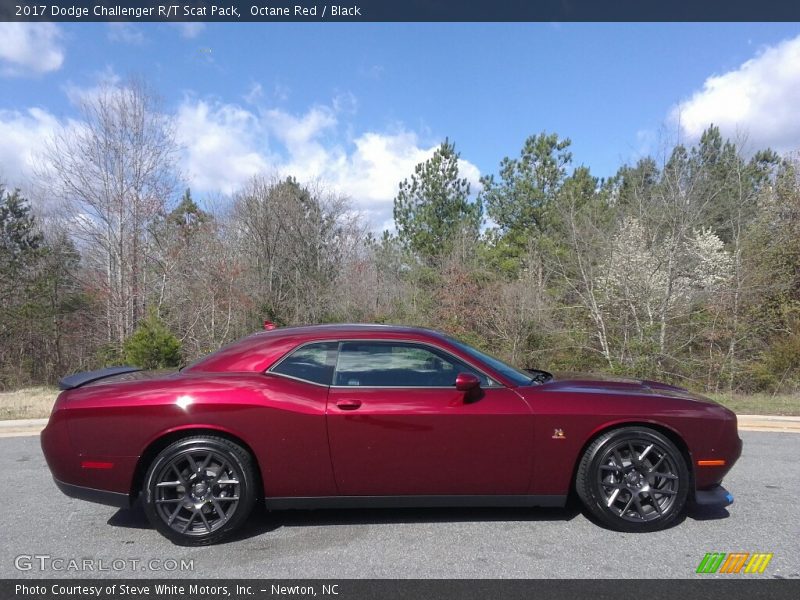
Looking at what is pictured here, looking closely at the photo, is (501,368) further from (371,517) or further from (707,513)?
(707,513)

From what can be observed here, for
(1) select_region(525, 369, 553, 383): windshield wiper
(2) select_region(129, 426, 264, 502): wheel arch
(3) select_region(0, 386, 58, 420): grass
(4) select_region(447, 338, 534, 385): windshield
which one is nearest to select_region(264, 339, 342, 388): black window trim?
(2) select_region(129, 426, 264, 502): wheel arch

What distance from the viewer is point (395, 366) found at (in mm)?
4020

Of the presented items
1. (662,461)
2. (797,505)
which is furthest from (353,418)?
(797,505)

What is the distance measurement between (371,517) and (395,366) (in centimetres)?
113

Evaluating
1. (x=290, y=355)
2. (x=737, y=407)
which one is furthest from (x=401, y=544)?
(x=737, y=407)

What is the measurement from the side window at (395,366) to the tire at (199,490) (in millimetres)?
890

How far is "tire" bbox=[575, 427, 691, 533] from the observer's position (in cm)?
379

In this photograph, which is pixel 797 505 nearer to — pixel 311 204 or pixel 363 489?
pixel 363 489

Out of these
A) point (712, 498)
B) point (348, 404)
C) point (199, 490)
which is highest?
point (348, 404)

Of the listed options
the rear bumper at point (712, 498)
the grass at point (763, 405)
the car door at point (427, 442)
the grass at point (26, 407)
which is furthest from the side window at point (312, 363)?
the grass at point (763, 405)
